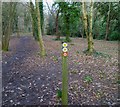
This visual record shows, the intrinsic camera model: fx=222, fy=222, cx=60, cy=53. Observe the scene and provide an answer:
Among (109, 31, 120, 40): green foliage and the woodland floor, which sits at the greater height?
(109, 31, 120, 40): green foliage

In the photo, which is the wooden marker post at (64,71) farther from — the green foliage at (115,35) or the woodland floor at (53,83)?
the green foliage at (115,35)

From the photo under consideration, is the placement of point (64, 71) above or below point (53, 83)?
above

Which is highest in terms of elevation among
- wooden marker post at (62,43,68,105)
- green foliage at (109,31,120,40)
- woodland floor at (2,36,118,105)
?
green foliage at (109,31,120,40)

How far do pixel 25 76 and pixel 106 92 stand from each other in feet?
10.8


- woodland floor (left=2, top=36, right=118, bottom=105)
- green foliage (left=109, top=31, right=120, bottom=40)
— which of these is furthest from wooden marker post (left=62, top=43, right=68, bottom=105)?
green foliage (left=109, top=31, right=120, bottom=40)

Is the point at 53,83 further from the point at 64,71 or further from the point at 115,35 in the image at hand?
the point at 115,35

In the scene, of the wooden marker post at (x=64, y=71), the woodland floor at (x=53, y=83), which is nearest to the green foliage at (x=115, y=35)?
the woodland floor at (x=53, y=83)

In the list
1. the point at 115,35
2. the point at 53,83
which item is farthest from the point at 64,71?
the point at 115,35

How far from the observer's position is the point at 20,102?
242 inches

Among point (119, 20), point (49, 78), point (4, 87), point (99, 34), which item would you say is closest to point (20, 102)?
point (4, 87)

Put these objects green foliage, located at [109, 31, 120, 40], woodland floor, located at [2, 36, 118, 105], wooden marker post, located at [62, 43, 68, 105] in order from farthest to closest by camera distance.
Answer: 1. green foliage, located at [109, 31, 120, 40]
2. woodland floor, located at [2, 36, 118, 105]
3. wooden marker post, located at [62, 43, 68, 105]

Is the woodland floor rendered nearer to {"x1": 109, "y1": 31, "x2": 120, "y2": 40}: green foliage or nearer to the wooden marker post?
the wooden marker post

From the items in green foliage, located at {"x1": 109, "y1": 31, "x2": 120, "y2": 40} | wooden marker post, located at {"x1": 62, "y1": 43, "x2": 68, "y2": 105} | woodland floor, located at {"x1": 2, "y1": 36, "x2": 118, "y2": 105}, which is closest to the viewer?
wooden marker post, located at {"x1": 62, "y1": 43, "x2": 68, "y2": 105}

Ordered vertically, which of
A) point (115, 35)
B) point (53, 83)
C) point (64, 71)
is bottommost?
point (53, 83)
